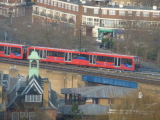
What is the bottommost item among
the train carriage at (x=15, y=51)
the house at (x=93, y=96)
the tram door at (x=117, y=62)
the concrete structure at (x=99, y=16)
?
the house at (x=93, y=96)

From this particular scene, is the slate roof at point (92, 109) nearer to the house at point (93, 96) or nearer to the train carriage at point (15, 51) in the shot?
the house at point (93, 96)

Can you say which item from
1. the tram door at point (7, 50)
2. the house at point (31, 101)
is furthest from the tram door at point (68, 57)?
the house at point (31, 101)

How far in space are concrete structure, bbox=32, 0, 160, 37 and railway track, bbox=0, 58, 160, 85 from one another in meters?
19.9

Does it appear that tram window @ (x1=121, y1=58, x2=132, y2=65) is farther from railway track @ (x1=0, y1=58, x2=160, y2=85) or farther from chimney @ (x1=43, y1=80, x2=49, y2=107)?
chimney @ (x1=43, y1=80, x2=49, y2=107)

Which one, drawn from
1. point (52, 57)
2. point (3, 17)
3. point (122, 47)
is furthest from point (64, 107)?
point (3, 17)

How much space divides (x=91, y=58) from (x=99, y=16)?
2392 centimetres

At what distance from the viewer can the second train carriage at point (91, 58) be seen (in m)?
67.6

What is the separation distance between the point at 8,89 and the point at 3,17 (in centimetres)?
4489

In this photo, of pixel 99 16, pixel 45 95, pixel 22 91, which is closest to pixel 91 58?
pixel 22 91

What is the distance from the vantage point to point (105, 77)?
65938 millimetres

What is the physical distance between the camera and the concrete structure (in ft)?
295

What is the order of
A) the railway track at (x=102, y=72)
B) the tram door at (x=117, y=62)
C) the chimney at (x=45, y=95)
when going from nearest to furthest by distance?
the chimney at (x=45, y=95), the railway track at (x=102, y=72), the tram door at (x=117, y=62)

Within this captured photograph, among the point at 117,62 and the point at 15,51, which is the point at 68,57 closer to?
the point at 117,62

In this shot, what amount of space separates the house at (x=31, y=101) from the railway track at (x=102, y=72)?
1271 cm
